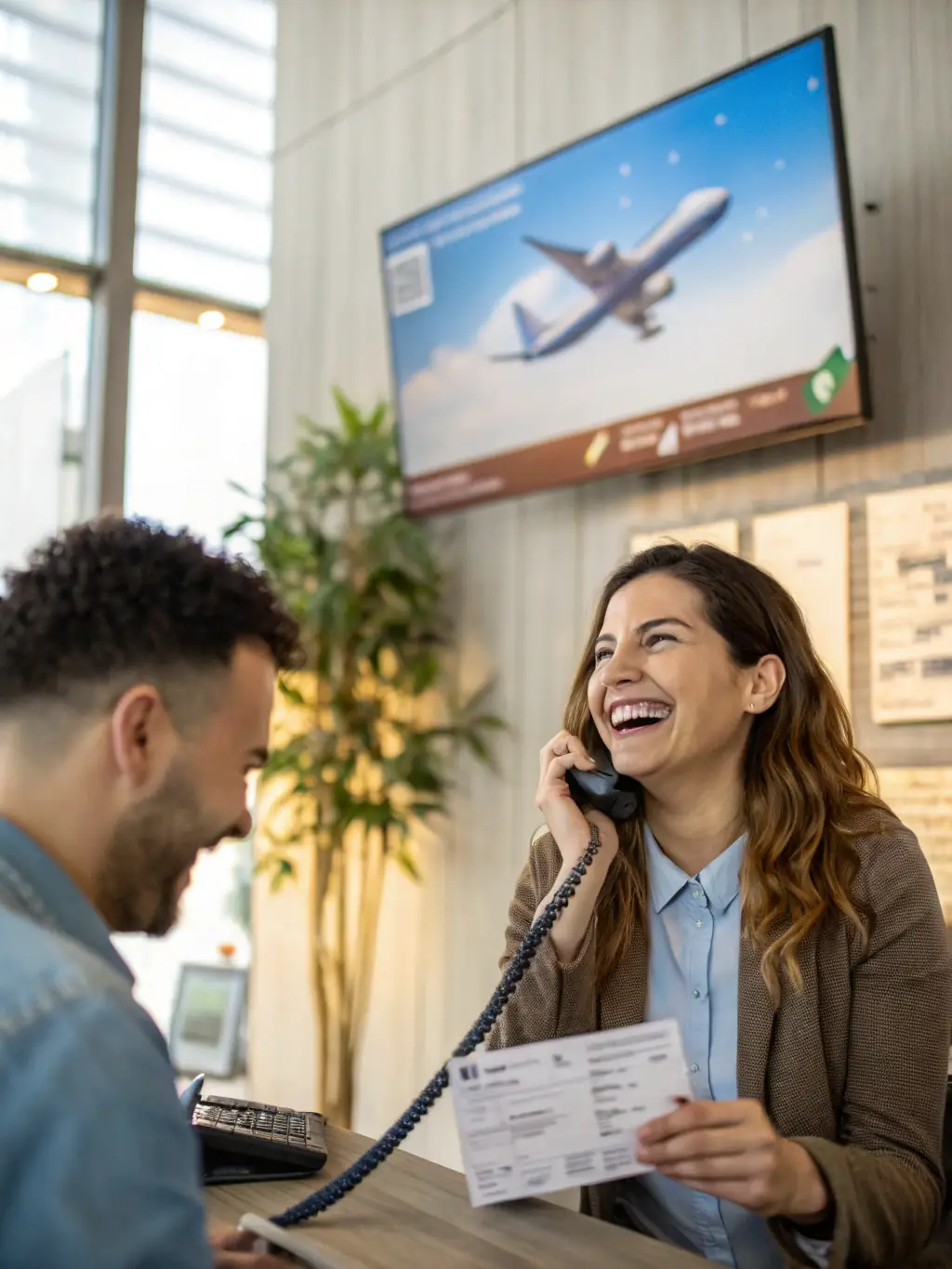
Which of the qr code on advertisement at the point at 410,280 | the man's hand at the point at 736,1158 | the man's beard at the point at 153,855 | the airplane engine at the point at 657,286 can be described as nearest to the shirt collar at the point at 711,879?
the man's hand at the point at 736,1158

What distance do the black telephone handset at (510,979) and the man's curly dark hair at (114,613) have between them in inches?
21.6

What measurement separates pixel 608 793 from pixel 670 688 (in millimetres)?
166

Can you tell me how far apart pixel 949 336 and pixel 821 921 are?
→ 149cm

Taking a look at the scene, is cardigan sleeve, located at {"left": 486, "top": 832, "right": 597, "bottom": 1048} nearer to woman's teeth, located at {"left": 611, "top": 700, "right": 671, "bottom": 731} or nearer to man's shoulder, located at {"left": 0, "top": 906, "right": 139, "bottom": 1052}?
woman's teeth, located at {"left": 611, "top": 700, "right": 671, "bottom": 731}

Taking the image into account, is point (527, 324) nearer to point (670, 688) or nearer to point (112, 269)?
point (670, 688)

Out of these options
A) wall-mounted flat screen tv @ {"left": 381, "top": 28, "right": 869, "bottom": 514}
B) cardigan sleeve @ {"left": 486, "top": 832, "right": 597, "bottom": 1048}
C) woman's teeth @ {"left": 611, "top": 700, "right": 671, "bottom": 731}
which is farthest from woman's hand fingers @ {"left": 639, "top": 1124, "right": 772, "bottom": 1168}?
wall-mounted flat screen tv @ {"left": 381, "top": 28, "right": 869, "bottom": 514}

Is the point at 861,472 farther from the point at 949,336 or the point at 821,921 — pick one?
the point at 821,921

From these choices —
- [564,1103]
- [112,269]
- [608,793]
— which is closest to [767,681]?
[608,793]

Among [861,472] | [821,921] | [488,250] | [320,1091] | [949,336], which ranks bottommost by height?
[320,1091]

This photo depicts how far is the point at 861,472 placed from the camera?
275 cm

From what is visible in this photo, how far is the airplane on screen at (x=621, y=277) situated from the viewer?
2805 mm

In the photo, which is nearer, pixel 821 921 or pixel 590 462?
pixel 821 921

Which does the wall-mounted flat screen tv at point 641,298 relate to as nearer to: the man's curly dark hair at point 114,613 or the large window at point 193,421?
the large window at point 193,421

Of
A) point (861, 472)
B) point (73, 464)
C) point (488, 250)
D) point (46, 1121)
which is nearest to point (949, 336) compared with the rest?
point (861, 472)
